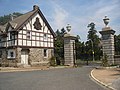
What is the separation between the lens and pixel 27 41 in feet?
104

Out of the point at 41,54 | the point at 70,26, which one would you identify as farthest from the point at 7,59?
the point at 70,26

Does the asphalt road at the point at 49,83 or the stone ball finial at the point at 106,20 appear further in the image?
the stone ball finial at the point at 106,20

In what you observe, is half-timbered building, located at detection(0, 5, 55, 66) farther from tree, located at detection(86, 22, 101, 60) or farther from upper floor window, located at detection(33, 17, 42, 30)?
tree, located at detection(86, 22, 101, 60)

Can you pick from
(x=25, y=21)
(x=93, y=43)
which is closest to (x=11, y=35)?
(x=25, y=21)

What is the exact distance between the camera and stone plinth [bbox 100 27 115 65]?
23.0 m

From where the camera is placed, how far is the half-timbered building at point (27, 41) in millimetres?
30578

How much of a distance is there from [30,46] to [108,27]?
13753mm

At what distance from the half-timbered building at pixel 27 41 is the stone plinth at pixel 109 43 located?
43.0 feet

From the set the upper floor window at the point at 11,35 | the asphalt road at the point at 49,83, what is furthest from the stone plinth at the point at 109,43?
the upper floor window at the point at 11,35

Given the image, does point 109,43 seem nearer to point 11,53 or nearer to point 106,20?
point 106,20

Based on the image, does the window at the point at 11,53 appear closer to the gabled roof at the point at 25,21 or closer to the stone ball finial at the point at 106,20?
the gabled roof at the point at 25,21

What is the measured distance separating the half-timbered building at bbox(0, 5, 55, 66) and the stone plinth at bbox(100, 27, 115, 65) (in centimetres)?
1312

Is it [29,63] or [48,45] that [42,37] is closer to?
[48,45]

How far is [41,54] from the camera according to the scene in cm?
3388
